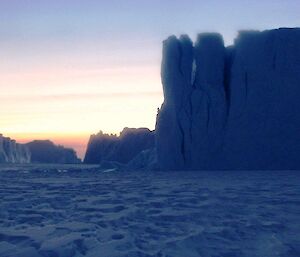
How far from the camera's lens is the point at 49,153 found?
5719cm

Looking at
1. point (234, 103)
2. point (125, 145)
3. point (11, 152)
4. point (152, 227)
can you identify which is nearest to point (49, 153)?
point (11, 152)

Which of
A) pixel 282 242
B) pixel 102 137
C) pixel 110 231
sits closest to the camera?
pixel 282 242

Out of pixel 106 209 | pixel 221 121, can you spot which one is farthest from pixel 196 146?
pixel 106 209

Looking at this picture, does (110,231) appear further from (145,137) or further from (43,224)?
(145,137)

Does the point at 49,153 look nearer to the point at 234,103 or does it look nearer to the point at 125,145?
the point at 125,145

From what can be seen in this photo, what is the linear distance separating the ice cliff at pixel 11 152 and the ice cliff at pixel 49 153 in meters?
3.30

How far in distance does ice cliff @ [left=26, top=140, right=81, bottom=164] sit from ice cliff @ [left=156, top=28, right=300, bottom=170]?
37.1 metres

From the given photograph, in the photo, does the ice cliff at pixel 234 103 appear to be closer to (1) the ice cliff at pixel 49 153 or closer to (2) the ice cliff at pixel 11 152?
(2) the ice cliff at pixel 11 152

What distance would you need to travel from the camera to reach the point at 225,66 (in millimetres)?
16688

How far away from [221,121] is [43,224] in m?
12.5

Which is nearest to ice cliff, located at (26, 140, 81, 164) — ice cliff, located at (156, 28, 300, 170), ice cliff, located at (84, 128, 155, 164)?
ice cliff, located at (84, 128, 155, 164)

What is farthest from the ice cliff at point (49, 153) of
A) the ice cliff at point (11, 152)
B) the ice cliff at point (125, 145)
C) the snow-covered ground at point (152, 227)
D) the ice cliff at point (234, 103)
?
the snow-covered ground at point (152, 227)

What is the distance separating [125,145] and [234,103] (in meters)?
18.7

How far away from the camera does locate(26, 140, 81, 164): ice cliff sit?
178ft
